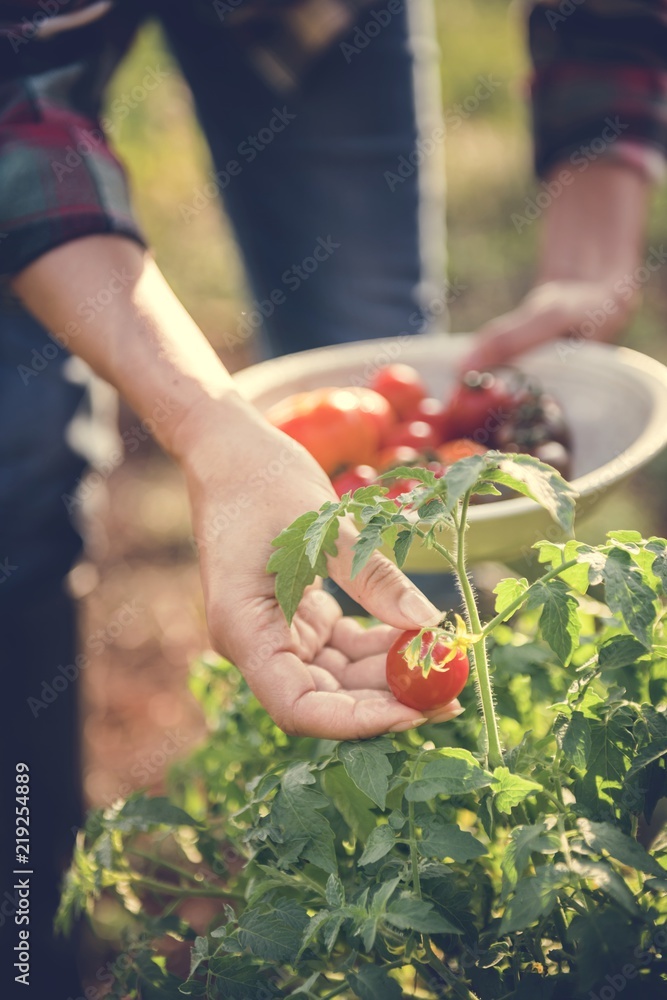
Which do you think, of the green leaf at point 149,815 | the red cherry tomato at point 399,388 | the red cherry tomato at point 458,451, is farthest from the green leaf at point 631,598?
the red cherry tomato at point 399,388

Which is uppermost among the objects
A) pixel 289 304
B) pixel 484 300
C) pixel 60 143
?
pixel 60 143

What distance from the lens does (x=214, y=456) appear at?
1.05 m

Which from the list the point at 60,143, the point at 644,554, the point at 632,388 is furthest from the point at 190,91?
the point at 644,554

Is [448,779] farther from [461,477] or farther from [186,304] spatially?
[186,304]

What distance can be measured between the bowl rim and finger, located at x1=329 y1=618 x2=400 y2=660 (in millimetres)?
216

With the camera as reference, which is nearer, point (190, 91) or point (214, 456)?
point (214, 456)

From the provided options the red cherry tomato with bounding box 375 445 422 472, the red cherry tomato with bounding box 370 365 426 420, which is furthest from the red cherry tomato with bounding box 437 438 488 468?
the red cherry tomato with bounding box 370 365 426 420

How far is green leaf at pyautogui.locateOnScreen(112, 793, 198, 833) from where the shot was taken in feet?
2.87

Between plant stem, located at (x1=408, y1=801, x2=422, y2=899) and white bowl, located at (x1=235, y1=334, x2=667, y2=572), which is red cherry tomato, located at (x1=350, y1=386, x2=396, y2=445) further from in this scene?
plant stem, located at (x1=408, y1=801, x2=422, y2=899)

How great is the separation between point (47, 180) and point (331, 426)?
0.53m

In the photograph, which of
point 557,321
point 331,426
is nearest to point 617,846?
point 331,426

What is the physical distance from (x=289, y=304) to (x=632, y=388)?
91 cm

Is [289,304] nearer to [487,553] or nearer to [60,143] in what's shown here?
[60,143]

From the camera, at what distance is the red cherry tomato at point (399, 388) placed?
1602 millimetres
